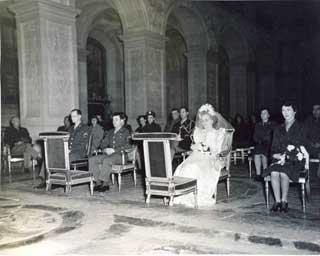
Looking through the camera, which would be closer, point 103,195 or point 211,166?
point 211,166

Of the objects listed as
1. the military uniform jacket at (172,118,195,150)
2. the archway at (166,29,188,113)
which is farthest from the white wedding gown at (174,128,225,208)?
the archway at (166,29,188,113)

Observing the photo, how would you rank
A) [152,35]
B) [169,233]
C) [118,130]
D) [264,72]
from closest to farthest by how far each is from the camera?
[169,233], [118,130], [152,35], [264,72]

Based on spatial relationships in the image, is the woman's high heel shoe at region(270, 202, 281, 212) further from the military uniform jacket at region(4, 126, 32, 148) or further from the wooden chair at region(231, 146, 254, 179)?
the military uniform jacket at region(4, 126, 32, 148)

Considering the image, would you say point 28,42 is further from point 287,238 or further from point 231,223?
point 287,238

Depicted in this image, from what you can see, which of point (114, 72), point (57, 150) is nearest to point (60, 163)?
point (57, 150)

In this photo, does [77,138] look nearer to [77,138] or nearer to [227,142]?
[77,138]

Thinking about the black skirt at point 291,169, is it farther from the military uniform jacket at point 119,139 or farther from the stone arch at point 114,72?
the stone arch at point 114,72

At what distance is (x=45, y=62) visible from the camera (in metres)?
8.08

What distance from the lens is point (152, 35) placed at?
11.2 m

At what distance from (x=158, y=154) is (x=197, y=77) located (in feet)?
32.0

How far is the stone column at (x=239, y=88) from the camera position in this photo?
1691 cm

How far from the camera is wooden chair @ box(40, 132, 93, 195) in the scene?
5575 millimetres

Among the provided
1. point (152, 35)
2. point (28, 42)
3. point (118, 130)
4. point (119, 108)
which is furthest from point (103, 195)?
point (119, 108)

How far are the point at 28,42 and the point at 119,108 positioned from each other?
858cm
